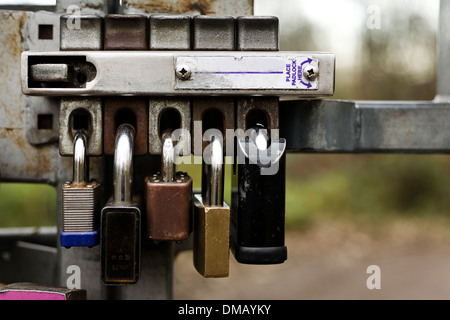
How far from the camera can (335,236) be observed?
255 inches

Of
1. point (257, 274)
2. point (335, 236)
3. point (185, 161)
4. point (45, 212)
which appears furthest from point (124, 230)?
point (335, 236)

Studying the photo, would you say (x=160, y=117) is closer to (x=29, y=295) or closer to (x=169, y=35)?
(x=169, y=35)

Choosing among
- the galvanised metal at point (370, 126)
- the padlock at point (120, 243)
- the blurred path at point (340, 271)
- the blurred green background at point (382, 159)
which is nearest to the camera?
the padlock at point (120, 243)

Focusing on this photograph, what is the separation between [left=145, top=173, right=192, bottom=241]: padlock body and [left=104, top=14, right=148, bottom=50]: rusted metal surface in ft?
0.70

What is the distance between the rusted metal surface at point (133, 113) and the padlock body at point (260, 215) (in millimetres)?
161

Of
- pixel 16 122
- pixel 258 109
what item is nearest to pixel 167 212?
pixel 258 109

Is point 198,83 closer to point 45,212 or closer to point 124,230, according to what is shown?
point 124,230

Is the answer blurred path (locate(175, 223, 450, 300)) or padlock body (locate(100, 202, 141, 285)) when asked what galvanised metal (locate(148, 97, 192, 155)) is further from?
blurred path (locate(175, 223, 450, 300))

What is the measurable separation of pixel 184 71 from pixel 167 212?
0.67 ft

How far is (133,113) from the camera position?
74cm

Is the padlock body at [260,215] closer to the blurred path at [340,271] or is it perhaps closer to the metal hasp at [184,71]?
the metal hasp at [184,71]

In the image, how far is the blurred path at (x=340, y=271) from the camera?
156 inches

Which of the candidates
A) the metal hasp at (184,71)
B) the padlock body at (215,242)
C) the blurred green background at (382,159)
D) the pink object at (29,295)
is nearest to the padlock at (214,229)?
the padlock body at (215,242)
